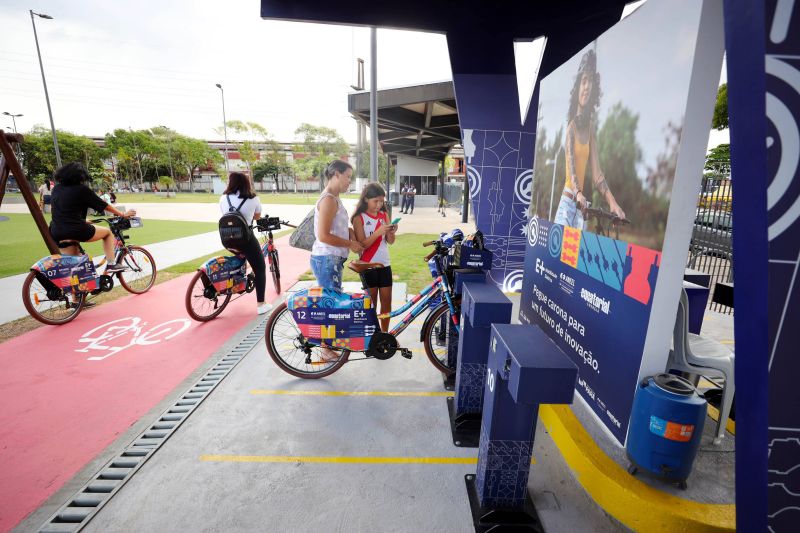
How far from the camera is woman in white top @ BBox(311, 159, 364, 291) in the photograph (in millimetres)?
3154

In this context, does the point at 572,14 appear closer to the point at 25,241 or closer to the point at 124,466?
the point at 124,466

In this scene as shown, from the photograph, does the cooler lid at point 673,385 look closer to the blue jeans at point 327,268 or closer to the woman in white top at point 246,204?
the blue jeans at point 327,268

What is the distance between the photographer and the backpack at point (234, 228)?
4.39 metres

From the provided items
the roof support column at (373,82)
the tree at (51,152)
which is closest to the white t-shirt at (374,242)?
the roof support column at (373,82)

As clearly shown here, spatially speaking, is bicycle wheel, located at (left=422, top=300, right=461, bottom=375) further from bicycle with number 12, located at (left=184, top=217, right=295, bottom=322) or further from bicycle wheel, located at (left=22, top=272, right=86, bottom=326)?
bicycle wheel, located at (left=22, top=272, right=86, bottom=326)

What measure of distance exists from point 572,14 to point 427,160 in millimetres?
27229

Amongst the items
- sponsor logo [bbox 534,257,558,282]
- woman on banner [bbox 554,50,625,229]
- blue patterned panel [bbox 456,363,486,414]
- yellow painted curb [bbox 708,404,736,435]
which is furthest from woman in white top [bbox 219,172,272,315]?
yellow painted curb [bbox 708,404,736,435]

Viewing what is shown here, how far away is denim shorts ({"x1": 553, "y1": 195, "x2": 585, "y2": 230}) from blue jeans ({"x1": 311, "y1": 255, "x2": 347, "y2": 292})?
6.66ft

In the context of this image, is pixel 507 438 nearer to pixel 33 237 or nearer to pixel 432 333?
pixel 432 333

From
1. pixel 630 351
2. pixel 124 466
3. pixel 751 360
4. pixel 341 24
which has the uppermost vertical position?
pixel 341 24

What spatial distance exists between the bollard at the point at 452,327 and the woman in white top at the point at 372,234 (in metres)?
0.65

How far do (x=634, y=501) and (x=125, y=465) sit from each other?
3.05 meters

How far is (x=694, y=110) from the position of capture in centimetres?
187

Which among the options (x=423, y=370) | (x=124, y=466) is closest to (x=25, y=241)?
(x=124, y=466)
